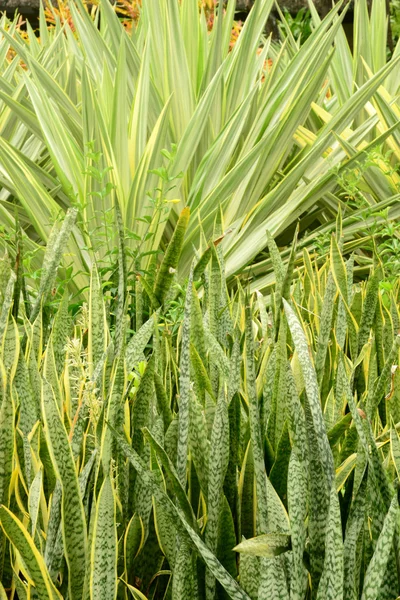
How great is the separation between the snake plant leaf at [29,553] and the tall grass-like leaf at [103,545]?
44mm

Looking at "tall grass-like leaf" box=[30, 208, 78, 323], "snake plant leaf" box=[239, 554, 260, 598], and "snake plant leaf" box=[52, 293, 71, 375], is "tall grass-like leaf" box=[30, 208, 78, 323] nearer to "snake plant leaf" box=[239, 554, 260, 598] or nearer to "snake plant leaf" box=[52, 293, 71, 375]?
"snake plant leaf" box=[52, 293, 71, 375]

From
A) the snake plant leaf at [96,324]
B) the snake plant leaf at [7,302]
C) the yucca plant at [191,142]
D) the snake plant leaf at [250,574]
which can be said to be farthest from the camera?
the yucca plant at [191,142]

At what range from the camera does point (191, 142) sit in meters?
2.13

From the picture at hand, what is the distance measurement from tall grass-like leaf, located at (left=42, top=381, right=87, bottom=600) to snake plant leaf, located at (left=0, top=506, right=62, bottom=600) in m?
0.05

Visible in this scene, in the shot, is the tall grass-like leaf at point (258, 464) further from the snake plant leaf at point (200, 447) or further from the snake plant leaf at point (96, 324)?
the snake plant leaf at point (96, 324)

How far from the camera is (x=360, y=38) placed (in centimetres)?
300

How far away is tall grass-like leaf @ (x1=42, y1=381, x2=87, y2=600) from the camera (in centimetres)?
74

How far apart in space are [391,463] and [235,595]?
0.68 feet

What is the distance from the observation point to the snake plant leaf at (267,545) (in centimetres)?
64

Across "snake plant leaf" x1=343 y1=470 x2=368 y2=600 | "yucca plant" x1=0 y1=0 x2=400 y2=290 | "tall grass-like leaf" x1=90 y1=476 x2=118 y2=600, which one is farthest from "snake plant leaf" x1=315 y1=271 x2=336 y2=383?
"yucca plant" x1=0 y1=0 x2=400 y2=290

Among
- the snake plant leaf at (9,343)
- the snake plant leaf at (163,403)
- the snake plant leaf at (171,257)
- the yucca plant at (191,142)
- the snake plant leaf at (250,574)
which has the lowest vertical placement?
the snake plant leaf at (250,574)

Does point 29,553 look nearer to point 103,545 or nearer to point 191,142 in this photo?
point 103,545

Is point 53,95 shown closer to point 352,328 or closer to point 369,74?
point 369,74

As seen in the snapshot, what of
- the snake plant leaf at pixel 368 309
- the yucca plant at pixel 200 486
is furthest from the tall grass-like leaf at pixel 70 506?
the snake plant leaf at pixel 368 309
